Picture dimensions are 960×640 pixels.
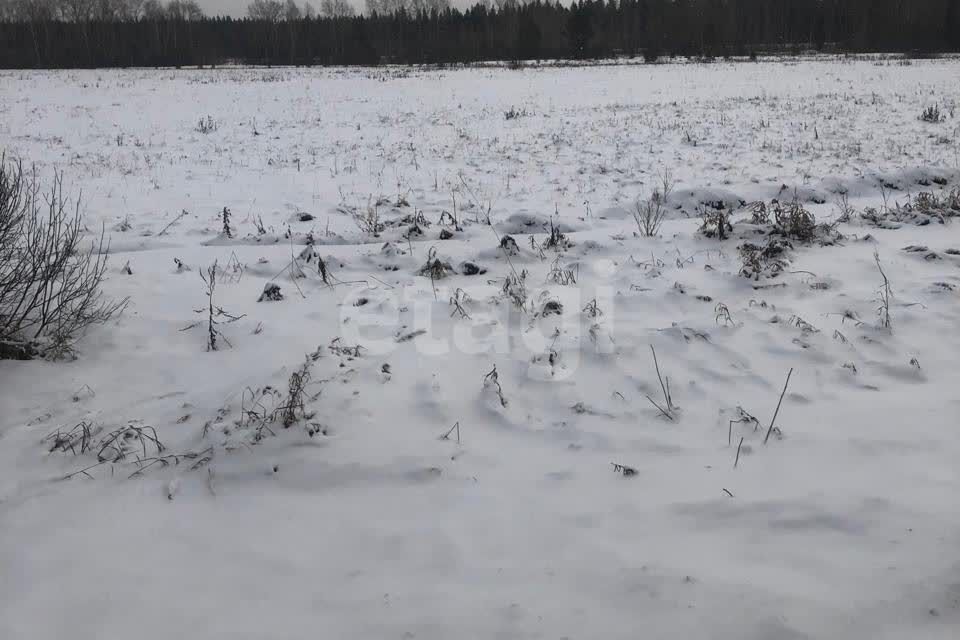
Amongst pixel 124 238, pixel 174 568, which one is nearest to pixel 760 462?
pixel 174 568

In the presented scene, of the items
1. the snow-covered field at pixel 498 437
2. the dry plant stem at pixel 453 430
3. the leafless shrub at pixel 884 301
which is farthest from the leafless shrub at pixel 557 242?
the dry plant stem at pixel 453 430

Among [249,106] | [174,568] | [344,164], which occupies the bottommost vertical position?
[174,568]

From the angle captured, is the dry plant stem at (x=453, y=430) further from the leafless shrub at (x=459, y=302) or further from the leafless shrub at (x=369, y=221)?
the leafless shrub at (x=369, y=221)

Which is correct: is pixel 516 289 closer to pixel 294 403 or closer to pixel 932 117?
pixel 294 403

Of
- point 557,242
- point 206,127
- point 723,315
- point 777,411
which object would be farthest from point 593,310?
point 206,127

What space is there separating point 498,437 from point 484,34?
244 feet

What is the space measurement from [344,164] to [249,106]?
Result: 37.7ft

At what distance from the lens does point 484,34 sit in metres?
68.2

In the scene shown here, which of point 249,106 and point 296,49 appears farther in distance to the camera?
point 296,49

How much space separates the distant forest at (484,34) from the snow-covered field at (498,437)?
152ft

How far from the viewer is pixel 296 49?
66312 mm

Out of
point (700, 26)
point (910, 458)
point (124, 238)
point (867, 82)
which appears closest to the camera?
point (910, 458)

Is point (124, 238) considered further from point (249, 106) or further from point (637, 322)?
point (249, 106)

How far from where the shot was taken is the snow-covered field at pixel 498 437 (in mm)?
2105
